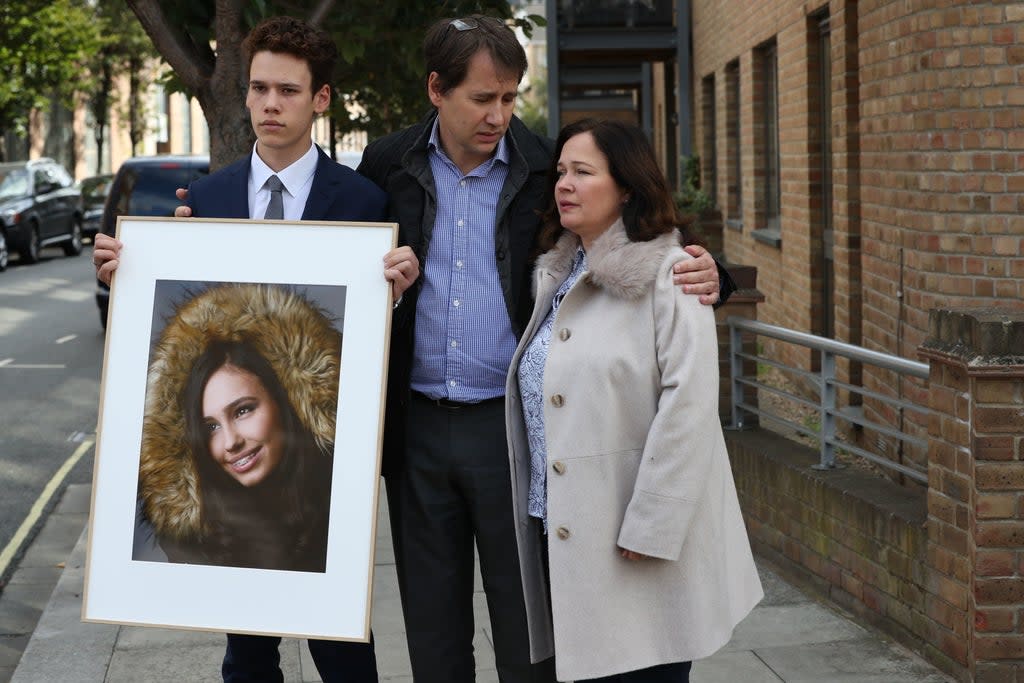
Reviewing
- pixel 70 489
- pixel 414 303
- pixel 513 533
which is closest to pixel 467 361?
pixel 414 303

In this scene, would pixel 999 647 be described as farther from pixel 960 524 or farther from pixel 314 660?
pixel 314 660

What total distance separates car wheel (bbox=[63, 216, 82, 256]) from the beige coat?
29.3m

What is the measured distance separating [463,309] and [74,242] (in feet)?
96.8

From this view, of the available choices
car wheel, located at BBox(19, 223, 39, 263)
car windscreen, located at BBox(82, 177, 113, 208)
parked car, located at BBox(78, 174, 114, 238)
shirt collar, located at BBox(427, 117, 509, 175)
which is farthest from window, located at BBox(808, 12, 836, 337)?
car windscreen, located at BBox(82, 177, 113, 208)

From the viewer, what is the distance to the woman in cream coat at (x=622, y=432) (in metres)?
3.36

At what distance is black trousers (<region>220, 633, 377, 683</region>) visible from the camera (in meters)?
3.88

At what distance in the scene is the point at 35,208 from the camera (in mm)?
28656

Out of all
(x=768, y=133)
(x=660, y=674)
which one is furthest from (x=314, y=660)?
(x=768, y=133)

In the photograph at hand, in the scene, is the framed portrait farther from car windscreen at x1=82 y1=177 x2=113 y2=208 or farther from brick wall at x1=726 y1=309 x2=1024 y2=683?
car windscreen at x1=82 y1=177 x2=113 y2=208

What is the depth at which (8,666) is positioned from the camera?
576cm

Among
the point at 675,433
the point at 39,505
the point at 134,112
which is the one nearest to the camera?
the point at 675,433

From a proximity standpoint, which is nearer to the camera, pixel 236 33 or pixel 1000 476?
pixel 1000 476

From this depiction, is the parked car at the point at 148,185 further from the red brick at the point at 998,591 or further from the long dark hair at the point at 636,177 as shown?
the long dark hair at the point at 636,177

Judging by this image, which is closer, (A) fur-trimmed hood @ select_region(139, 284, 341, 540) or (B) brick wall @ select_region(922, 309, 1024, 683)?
(A) fur-trimmed hood @ select_region(139, 284, 341, 540)
